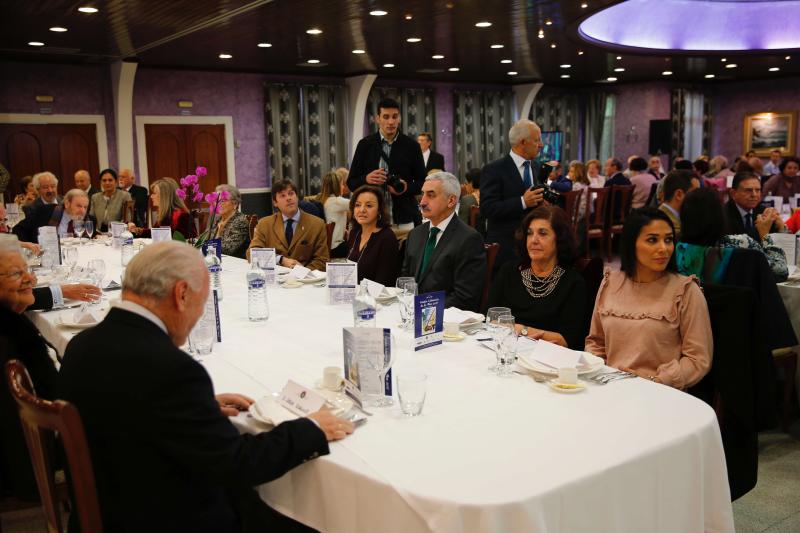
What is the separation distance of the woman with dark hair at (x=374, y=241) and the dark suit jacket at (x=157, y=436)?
2.66 m

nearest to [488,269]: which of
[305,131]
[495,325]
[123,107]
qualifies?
[495,325]

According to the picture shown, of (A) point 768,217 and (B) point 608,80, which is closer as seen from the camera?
(A) point 768,217

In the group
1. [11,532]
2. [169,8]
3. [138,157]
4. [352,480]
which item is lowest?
[11,532]

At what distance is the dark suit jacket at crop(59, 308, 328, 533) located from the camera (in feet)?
5.13

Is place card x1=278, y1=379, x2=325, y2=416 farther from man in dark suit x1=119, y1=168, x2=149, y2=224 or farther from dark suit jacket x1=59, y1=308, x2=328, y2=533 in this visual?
man in dark suit x1=119, y1=168, x2=149, y2=224

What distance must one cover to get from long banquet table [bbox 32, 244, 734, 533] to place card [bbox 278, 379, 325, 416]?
0.38 ft

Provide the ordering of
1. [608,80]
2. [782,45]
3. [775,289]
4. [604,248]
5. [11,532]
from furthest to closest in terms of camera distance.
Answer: [608,80] < [782,45] < [604,248] < [775,289] < [11,532]

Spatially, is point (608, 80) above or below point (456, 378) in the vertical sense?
above

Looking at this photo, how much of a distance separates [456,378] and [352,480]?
0.67 m

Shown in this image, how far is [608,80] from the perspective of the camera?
576 inches

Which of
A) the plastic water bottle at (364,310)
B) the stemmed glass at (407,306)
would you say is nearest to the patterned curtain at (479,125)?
the stemmed glass at (407,306)

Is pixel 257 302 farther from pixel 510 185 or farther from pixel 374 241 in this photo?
pixel 510 185

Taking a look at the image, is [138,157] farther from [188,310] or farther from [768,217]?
[188,310]

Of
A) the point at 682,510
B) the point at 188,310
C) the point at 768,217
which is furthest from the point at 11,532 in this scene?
the point at 768,217
